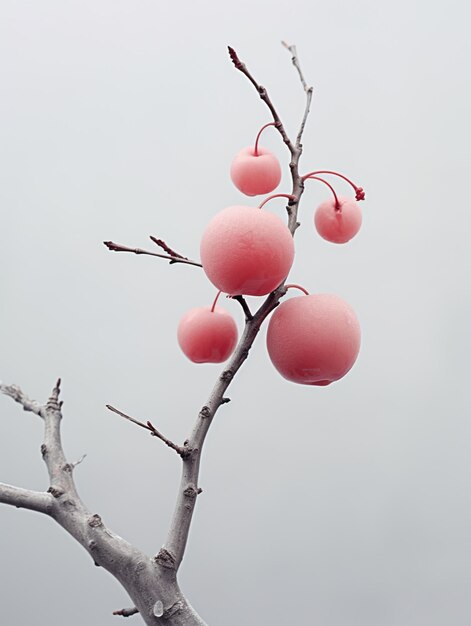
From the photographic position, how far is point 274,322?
382 millimetres

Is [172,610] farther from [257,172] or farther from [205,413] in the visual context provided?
[257,172]

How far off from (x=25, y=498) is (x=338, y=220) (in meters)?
0.25

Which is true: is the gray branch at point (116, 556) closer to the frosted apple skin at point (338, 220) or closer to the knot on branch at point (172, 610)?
the knot on branch at point (172, 610)

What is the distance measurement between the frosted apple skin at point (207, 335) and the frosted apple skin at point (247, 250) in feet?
0.27

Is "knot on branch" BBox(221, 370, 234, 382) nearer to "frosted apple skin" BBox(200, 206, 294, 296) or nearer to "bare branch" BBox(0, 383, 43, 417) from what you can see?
"frosted apple skin" BBox(200, 206, 294, 296)

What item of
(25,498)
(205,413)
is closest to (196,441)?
(205,413)

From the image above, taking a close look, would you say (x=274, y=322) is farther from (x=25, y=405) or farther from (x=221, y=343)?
(x=25, y=405)

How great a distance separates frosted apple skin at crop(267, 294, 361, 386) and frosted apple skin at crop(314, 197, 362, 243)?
0.06 meters

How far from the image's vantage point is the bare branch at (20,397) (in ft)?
1.92

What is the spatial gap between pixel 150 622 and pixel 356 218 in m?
0.26

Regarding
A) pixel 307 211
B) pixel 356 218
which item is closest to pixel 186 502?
pixel 356 218

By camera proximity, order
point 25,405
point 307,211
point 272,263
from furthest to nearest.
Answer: point 307,211, point 25,405, point 272,263

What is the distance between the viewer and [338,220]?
43 centimetres

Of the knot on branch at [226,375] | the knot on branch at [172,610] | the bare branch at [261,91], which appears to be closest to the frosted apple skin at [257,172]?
the bare branch at [261,91]
